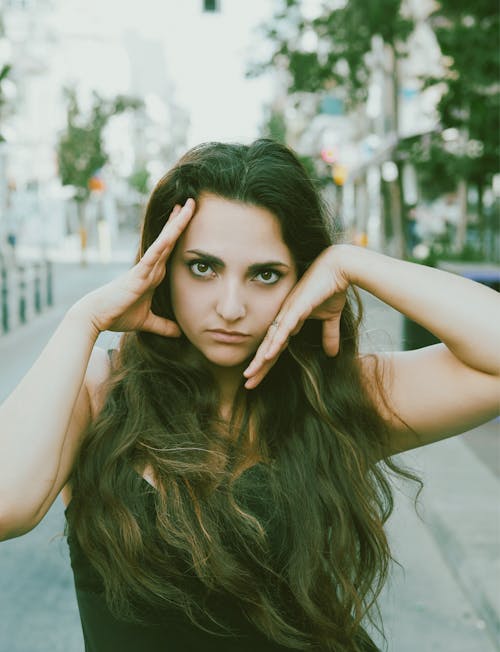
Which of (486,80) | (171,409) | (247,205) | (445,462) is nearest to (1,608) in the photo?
(171,409)

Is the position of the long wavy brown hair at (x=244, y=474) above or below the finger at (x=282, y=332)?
below

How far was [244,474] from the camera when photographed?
1753 mm

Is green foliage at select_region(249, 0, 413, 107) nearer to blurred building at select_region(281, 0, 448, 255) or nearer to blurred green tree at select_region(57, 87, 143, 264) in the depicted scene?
blurred building at select_region(281, 0, 448, 255)

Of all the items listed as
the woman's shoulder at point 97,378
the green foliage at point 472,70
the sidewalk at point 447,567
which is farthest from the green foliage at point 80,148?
the woman's shoulder at point 97,378

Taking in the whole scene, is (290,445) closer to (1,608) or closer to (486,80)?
(1,608)

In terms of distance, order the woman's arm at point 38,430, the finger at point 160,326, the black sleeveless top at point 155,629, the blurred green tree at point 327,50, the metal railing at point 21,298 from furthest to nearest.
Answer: the blurred green tree at point 327,50 < the metal railing at point 21,298 < the finger at point 160,326 < the black sleeveless top at point 155,629 < the woman's arm at point 38,430

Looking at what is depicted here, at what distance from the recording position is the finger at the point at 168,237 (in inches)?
68.2

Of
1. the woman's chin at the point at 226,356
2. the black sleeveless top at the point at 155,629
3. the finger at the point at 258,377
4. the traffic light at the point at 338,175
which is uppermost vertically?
the traffic light at the point at 338,175

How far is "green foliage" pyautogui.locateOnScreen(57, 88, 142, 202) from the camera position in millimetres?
32281

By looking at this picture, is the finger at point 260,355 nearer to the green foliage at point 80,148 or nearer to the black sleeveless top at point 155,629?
the black sleeveless top at point 155,629

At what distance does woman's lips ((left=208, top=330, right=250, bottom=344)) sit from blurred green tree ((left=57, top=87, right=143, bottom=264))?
30.5 metres

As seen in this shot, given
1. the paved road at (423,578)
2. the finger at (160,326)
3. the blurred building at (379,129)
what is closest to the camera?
the finger at (160,326)

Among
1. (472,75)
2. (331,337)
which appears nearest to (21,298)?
(472,75)

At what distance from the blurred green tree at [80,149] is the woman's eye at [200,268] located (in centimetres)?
3052
